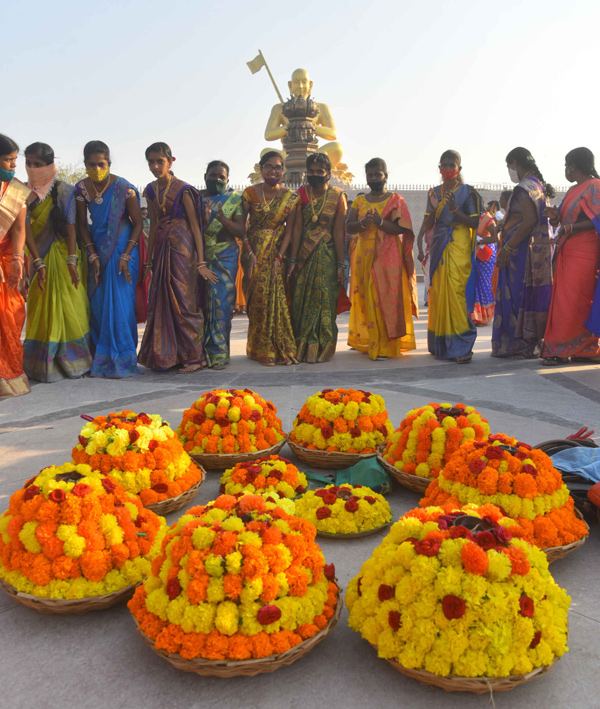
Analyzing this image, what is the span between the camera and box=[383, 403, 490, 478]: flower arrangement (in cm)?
262

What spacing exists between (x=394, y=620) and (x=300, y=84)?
1066 inches

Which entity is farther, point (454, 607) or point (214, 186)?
point (214, 186)

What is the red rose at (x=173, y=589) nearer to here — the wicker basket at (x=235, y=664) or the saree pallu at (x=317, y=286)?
the wicker basket at (x=235, y=664)

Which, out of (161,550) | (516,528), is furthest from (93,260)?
(516,528)

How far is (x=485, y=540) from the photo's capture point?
63.4 inches

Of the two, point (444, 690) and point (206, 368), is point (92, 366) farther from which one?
point (444, 690)

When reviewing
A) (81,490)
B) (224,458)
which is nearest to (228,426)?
(224,458)

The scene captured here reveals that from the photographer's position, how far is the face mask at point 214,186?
602 cm

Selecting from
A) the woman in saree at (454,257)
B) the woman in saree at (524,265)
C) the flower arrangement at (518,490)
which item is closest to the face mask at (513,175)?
the woman in saree at (524,265)

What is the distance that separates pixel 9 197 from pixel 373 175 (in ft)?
10.9

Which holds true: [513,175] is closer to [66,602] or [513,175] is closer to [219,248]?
[219,248]

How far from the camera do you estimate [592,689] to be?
61.0 inches

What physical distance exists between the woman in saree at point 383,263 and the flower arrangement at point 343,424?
3.44m

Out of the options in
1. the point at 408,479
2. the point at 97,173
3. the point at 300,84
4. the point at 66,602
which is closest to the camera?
the point at 66,602
